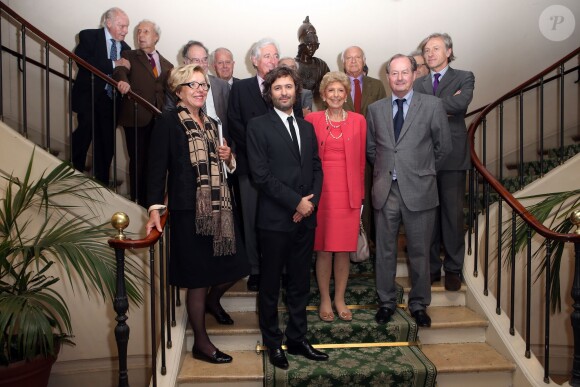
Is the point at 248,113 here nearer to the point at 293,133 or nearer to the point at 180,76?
the point at 293,133

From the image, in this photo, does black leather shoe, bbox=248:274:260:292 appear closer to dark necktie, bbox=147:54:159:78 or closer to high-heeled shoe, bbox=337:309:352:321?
high-heeled shoe, bbox=337:309:352:321

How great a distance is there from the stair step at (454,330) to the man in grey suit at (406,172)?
0.09 metres

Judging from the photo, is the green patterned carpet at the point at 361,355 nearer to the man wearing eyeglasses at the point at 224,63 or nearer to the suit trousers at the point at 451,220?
the suit trousers at the point at 451,220

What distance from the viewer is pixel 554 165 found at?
4551mm

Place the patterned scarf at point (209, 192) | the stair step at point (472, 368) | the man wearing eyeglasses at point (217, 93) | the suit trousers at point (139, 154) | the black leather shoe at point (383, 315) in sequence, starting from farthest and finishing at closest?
the suit trousers at point (139, 154), the man wearing eyeglasses at point (217, 93), the black leather shoe at point (383, 315), the stair step at point (472, 368), the patterned scarf at point (209, 192)

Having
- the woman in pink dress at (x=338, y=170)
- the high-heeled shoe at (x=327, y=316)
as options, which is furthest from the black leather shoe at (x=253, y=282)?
the woman in pink dress at (x=338, y=170)

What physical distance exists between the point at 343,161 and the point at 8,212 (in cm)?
192

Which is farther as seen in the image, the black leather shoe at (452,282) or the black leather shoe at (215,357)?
the black leather shoe at (452,282)

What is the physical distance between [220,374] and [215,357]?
120 mm

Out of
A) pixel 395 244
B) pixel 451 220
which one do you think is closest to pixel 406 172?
pixel 395 244

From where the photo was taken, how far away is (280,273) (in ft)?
9.63

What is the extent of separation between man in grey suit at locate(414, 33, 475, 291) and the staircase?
259 mm

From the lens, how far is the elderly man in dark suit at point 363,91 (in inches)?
164

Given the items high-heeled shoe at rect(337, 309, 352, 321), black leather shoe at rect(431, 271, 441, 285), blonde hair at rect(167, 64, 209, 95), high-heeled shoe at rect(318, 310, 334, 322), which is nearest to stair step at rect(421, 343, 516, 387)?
high-heeled shoe at rect(337, 309, 352, 321)
